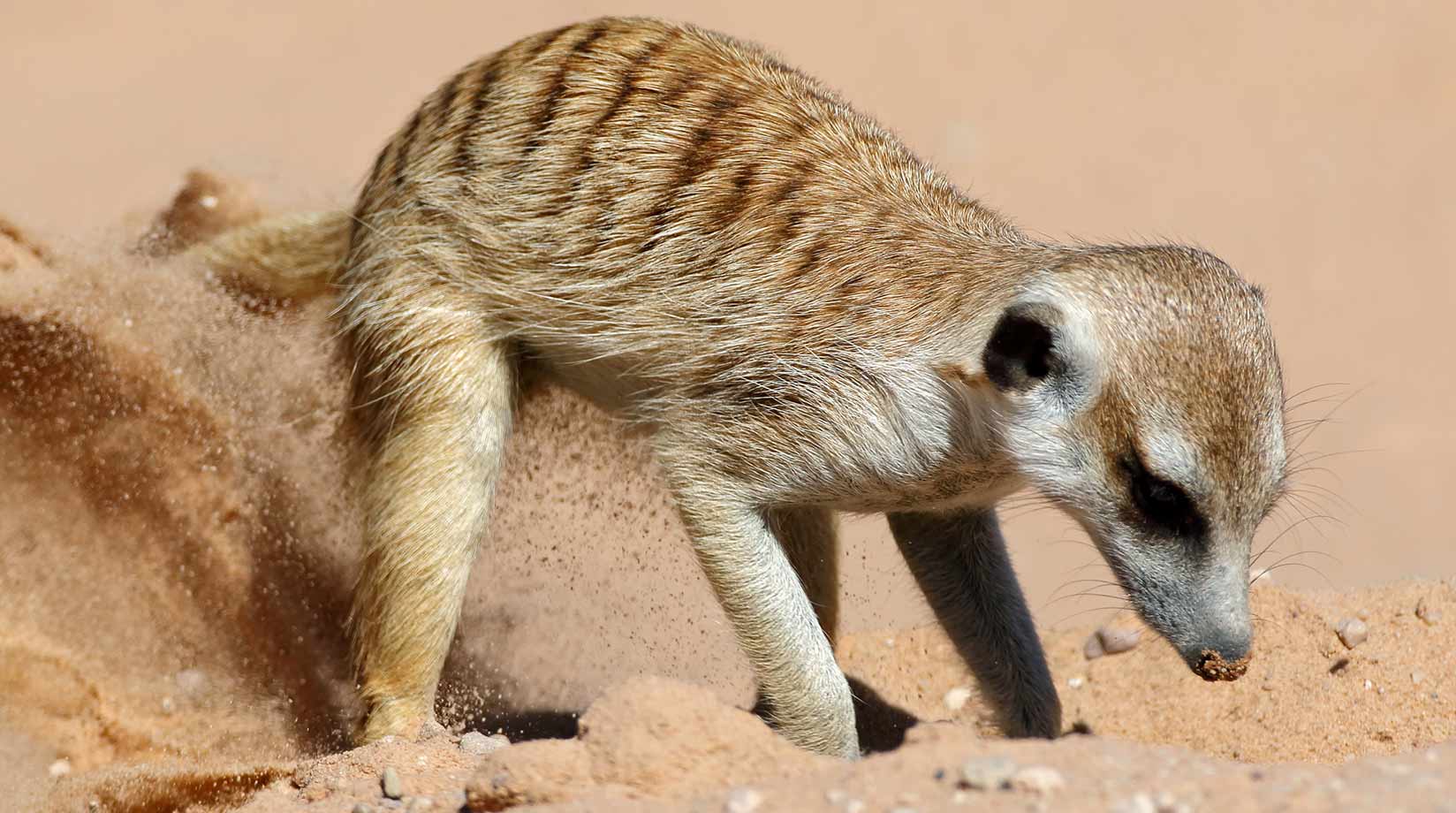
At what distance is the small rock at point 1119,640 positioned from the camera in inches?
231

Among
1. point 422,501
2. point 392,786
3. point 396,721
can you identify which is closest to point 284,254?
point 422,501

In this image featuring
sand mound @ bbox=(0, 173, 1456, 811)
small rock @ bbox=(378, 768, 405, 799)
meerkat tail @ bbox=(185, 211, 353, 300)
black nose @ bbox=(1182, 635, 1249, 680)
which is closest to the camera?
black nose @ bbox=(1182, 635, 1249, 680)

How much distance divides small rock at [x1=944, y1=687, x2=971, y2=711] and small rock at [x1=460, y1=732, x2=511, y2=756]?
2032mm

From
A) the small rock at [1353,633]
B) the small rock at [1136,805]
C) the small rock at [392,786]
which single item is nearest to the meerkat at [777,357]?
the small rock at [392,786]

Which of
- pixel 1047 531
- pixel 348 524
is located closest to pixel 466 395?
pixel 348 524

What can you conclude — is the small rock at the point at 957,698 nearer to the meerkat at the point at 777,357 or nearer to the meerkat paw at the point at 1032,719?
the meerkat at the point at 777,357

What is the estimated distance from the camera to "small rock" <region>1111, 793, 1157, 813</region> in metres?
2.73

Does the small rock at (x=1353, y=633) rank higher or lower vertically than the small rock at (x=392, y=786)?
higher

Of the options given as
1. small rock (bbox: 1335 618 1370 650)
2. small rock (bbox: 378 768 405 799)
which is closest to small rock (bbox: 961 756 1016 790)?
small rock (bbox: 378 768 405 799)

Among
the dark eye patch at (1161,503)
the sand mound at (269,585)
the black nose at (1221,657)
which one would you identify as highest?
the dark eye patch at (1161,503)

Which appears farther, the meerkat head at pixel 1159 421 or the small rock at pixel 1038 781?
the meerkat head at pixel 1159 421

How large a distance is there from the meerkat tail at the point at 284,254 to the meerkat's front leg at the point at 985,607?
2452 mm

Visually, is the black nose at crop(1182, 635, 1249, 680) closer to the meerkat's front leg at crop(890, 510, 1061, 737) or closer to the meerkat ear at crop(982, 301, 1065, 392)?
the meerkat ear at crop(982, 301, 1065, 392)

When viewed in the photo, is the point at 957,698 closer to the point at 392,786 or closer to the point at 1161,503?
the point at 1161,503
